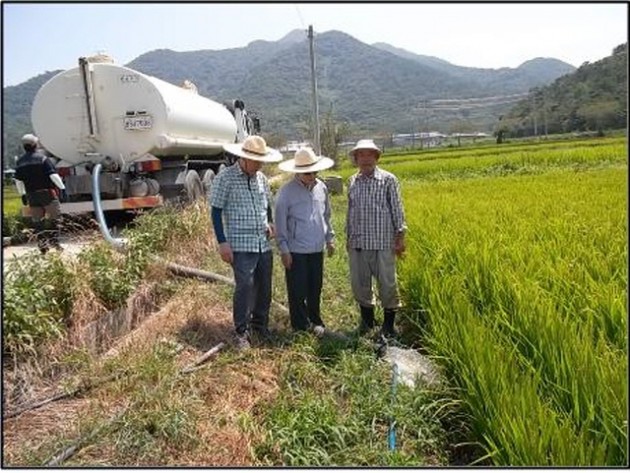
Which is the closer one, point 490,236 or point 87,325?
point 87,325

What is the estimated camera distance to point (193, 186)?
10000mm

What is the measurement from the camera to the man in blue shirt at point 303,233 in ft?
14.4

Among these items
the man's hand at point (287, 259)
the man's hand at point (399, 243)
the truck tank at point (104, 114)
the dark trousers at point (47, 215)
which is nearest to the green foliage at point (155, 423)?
the man's hand at point (287, 259)

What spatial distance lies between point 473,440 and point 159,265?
338cm

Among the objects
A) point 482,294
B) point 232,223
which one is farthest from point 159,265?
point 482,294

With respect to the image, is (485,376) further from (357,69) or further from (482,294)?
(357,69)

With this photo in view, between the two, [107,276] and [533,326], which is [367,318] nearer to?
[533,326]

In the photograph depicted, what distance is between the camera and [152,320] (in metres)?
4.41

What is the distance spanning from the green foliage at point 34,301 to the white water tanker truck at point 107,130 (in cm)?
405

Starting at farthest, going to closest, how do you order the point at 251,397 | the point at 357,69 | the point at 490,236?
the point at 357,69
the point at 490,236
the point at 251,397

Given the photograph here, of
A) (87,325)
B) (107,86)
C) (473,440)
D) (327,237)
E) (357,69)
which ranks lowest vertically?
(473,440)

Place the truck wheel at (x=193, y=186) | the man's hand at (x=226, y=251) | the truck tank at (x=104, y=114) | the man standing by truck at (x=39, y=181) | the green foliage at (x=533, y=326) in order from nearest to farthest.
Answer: the green foliage at (x=533, y=326) → the man's hand at (x=226, y=251) → the man standing by truck at (x=39, y=181) → the truck tank at (x=104, y=114) → the truck wheel at (x=193, y=186)

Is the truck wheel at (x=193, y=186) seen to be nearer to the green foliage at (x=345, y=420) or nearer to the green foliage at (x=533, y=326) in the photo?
the green foliage at (x=533, y=326)

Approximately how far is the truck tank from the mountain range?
6.17 meters
